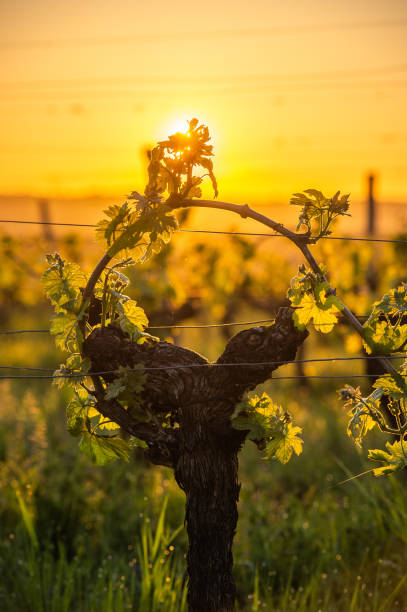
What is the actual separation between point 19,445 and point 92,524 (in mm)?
1884

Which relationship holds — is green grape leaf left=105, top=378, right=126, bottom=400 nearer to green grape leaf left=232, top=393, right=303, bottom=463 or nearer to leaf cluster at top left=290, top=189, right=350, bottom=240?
green grape leaf left=232, top=393, right=303, bottom=463

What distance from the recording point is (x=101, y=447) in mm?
2383

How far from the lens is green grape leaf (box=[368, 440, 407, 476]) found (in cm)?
209

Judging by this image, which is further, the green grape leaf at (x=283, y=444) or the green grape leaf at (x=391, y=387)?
the green grape leaf at (x=283, y=444)

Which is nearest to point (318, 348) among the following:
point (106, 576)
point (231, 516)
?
point (106, 576)

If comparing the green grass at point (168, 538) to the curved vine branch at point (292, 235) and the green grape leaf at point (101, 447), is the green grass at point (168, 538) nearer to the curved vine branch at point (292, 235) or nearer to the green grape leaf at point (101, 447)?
the green grape leaf at point (101, 447)

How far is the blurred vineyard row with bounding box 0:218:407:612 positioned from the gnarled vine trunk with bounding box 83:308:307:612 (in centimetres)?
24

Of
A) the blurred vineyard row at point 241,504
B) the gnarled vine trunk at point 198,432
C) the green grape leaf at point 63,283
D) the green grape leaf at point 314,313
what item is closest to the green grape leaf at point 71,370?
the gnarled vine trunk at point 198,432

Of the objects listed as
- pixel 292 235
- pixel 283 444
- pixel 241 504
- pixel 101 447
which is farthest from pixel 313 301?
pixel 241 504

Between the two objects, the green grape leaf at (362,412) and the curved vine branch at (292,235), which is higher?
the curved vine branch at (292,235)

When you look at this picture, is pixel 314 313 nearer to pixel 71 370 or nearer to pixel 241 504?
pixel 71 370

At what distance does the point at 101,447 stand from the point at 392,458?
3.49 ft

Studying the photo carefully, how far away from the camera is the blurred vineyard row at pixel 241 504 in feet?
11.1

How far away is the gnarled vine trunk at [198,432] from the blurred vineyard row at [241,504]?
0.24m
